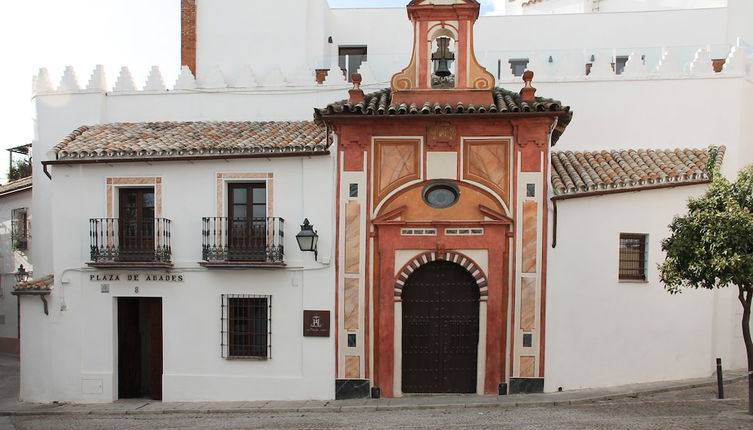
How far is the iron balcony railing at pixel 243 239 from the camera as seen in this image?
12609 mm

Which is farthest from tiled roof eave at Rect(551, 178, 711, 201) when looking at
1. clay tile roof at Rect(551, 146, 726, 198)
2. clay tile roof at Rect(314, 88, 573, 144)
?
clay tile roof at Rect(314, 88, 573, 144)

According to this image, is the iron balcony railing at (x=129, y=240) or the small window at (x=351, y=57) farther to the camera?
the small window at (x=351, y=57)

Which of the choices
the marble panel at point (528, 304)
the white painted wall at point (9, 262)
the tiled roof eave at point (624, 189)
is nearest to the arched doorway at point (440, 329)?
the marble panel at point (528, 304)

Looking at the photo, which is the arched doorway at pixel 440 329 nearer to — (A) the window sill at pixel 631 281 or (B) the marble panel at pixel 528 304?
(B) the marble panel at pixel 528 304

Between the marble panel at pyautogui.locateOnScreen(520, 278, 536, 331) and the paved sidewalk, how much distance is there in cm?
125

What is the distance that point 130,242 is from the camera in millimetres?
13273

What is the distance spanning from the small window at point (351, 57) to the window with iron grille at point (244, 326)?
336 inches

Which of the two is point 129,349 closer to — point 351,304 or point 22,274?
point 351,304

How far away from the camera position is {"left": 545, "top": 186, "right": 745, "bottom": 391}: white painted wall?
1231 centimetres

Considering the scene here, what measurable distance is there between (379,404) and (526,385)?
8.69ft

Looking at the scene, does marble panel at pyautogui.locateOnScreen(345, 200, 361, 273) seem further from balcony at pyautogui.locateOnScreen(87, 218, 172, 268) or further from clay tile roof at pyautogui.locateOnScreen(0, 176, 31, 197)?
clay tile roof at pyautogui.locateOnScreen(0, 176, 31, 197)

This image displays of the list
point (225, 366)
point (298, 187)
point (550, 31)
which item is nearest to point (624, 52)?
point (550, 31)

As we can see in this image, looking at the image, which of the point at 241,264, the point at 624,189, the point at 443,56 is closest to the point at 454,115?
the point at 443,56

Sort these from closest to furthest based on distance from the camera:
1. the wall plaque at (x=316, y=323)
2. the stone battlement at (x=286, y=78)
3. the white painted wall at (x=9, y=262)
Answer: the wall plaque at (x=316, y=323) → the stone battlement at (x=286, y=78) → the white painted wall at (x=9, y=262)
